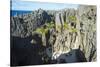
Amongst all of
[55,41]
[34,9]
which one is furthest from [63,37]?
[34,9]

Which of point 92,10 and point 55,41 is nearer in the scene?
point 55,41

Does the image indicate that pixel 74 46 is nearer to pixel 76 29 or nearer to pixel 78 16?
pixel 76 29

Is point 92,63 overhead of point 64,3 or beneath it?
beneath
